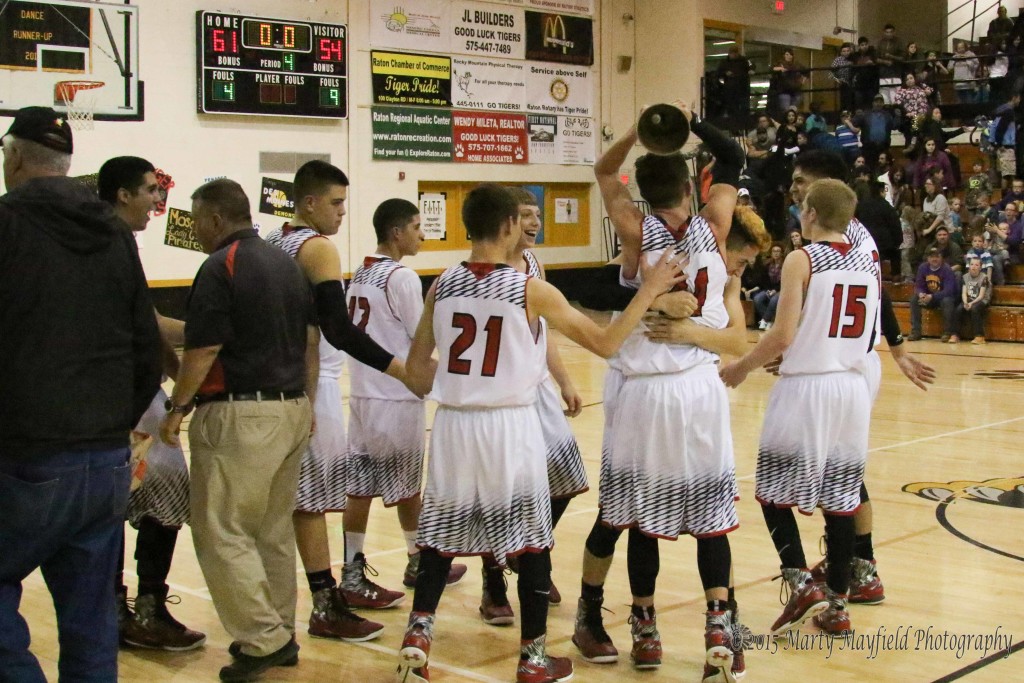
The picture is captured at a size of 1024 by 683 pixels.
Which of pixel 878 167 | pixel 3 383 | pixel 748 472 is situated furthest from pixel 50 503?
pixel 878 167

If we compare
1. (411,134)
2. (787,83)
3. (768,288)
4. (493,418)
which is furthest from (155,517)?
(787,83)

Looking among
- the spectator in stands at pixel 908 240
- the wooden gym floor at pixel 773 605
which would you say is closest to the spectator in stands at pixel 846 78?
the spectator in stands at pixel 908 240

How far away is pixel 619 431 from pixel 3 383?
220 cm

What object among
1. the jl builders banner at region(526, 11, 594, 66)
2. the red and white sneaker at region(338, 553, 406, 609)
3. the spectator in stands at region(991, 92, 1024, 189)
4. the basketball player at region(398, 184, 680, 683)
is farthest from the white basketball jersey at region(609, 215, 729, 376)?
the jl builders banner at region(526, 11, 594, 66)

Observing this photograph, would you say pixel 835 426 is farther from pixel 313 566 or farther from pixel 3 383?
pixel 3 383

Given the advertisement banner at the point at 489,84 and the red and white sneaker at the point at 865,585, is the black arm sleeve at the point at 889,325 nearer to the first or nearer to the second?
the red and white sneaker at the point at 865,585

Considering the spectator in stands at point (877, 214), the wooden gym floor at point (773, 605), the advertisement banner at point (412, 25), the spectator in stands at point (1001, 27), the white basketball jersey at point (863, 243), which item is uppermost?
the spectator in stands at point (1001, 27)

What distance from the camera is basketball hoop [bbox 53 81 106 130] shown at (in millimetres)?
16438

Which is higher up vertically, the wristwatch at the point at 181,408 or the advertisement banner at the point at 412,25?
the advertisement banner at the point at 412,25

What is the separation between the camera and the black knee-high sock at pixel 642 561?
15.1ft

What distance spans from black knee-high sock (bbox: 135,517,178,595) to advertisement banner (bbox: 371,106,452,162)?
16.0 m

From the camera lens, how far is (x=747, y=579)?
6031 mm

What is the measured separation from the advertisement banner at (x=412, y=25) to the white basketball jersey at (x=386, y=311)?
Result: 51.2ft

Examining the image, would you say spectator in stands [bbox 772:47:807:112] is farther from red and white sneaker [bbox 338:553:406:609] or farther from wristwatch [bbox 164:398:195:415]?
wristwatch [bbox 164:398:195:415]
